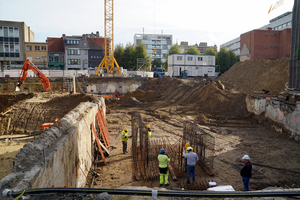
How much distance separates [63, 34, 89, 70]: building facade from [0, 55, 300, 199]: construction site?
29.6 m

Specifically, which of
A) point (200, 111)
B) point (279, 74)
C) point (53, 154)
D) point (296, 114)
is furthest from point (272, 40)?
point (53, 154)

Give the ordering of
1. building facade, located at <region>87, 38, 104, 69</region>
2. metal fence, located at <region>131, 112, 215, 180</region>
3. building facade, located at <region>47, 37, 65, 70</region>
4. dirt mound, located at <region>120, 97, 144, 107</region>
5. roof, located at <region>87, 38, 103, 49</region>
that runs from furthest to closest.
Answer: roof, located at <region>87, 38, 103, 49</region>, building facade, located at <region>87, 38, 104, 69</region>, building facade, located at <region>47, 37, 65, 70</region>, dirt mound, located at <region>120, 97, 144, 107</region>, metal fence, located at <region>131, 112, 215, 180</region>

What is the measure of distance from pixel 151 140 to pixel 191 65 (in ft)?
110

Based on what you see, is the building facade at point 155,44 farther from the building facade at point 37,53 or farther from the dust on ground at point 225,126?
the dust on ground at point 225,126

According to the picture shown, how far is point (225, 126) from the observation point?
1847cm

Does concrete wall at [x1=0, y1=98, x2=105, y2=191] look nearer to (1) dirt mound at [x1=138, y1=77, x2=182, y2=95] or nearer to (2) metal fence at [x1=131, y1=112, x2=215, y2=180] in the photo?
(2) metal fence at [x1=131, y1=112, x2=215, y2=180]

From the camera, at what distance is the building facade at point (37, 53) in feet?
161

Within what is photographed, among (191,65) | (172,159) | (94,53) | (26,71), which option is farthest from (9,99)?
(94,53)

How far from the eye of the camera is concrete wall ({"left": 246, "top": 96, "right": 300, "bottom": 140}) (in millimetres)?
13816

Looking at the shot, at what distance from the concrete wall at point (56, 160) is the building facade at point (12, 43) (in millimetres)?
45882

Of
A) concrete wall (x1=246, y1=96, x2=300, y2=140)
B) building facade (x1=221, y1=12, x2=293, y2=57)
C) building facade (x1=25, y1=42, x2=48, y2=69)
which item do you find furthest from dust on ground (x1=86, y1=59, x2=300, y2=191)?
building facade (x1=25, y1=42, x2=48, y2=69)

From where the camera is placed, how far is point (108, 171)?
1001 cm

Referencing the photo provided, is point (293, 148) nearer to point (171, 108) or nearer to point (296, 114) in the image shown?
point (296, 114)

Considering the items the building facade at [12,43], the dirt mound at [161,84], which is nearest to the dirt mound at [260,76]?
the dirt mound at [161,84]
